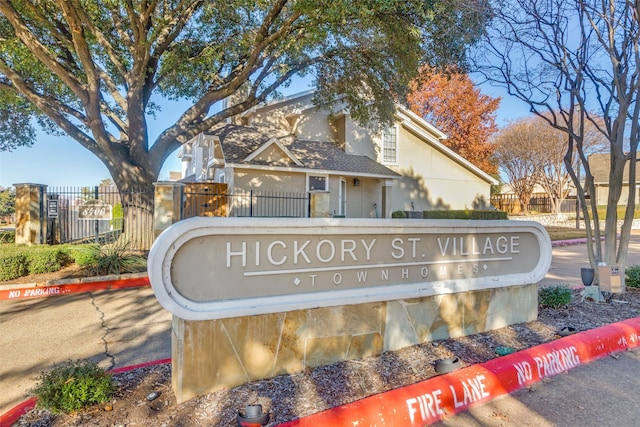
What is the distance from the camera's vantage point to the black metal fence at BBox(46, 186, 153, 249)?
9750mm

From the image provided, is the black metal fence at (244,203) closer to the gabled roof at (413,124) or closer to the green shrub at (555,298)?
Result: the gabled roof at (413,124)

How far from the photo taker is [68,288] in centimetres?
725

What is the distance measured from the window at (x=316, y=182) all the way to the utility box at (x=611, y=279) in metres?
11.1

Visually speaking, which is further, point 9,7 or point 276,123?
point 276,123

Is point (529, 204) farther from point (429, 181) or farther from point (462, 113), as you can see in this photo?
point (429, 181)

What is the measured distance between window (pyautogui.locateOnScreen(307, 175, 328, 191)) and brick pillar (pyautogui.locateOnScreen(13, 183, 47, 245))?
367 inches

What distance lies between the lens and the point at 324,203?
41.2 feet

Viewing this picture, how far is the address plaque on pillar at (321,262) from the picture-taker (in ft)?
9.62

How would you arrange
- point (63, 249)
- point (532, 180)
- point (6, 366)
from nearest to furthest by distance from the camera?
point (6, 366) < point (63, 249) < point (532, 180)

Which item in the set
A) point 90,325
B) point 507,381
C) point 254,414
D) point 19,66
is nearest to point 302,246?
point 254,414

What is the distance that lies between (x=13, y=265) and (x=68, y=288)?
4.11ft

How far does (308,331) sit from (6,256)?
7.34 metres

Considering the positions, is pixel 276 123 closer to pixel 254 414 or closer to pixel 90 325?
pixel 90 325

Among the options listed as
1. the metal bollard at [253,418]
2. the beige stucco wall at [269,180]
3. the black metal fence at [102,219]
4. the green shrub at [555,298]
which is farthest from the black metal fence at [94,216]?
the green shrub at [555,298]
